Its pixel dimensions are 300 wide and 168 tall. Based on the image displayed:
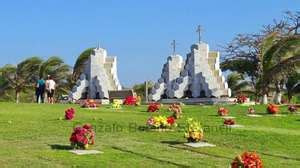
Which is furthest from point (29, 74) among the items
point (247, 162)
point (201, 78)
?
point (247, 162)

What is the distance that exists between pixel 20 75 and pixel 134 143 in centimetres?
4354

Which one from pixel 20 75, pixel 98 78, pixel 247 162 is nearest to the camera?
pixel 247 162

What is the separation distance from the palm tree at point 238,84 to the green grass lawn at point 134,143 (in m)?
37.6

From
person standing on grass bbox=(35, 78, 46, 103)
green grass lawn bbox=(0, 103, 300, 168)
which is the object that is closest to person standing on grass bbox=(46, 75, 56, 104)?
person standing on grass bbox=(35, 78, 46, 103)

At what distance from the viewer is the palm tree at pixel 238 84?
6081 centimetres

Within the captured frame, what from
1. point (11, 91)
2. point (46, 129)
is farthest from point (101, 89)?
point (46, 129)

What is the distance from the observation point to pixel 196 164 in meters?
13.0

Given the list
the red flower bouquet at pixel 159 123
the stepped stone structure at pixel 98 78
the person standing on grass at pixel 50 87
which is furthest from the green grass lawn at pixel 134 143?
the stepped stone structure at pixel 98 78

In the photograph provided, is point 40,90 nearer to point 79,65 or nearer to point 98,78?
point 98,78

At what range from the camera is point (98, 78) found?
49562mm

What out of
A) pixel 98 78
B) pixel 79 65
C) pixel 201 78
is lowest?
pixel 201 78

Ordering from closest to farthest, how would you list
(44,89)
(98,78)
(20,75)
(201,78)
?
(44,89) → (201,78) → (98,78) → (20,75)

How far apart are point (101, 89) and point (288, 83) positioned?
1734 centimetres

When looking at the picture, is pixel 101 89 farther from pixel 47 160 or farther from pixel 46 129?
pixel 47 160
